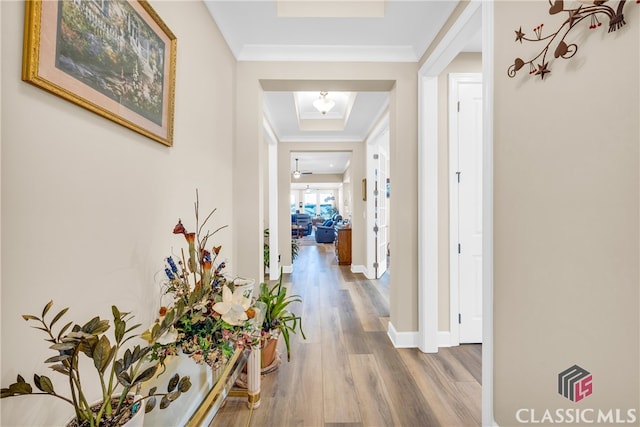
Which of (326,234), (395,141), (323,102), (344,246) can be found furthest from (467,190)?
(326,234)

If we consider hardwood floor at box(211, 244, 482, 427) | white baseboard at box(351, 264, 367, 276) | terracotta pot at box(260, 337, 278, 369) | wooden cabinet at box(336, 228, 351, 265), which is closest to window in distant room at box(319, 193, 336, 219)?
wooden cabinet at box(336, 228, 351, 265)

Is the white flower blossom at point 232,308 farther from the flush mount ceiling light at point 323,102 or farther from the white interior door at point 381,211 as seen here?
the white interior door at point 381,211

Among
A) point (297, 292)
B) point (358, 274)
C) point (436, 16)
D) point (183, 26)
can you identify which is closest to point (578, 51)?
point (436, 16)

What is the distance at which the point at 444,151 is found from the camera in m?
2.32

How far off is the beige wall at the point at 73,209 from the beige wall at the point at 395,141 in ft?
2.77

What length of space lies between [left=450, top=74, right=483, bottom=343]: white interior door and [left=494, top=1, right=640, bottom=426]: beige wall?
3.38 feet

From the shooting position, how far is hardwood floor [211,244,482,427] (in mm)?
1580

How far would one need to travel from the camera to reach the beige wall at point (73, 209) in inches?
25.6

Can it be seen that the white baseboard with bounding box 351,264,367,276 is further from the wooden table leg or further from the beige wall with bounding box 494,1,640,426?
the beige wall with bounding box 494,1,640,426

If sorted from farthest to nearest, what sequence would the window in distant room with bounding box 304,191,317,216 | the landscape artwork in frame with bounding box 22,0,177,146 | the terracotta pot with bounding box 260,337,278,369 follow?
the window in distant room with bounding box 304,191,317,216
the terracotta pot with bounding box 260,337,278,369
the landscape artwork in frame with bounding box 22,0,177,146

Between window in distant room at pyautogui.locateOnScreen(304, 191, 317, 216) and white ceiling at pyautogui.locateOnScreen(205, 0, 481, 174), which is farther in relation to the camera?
window in distant room at pyautogui.locateOnScreen(304, 191, 317, 216)

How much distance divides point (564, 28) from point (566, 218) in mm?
706

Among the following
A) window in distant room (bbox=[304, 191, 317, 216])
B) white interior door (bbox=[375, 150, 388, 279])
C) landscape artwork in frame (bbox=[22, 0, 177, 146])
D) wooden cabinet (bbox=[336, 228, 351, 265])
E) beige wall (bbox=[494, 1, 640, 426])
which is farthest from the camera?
window in distant room (bbox=[304, 191, 317, 216])

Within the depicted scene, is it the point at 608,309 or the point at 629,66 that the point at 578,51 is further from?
the point at 608,309
